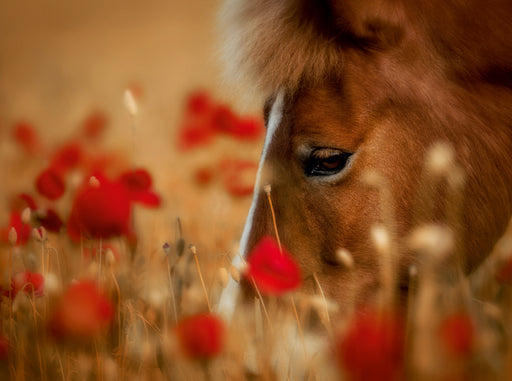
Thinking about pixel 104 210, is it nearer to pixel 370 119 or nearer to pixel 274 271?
pixel 274 271

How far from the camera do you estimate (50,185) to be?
1678mm

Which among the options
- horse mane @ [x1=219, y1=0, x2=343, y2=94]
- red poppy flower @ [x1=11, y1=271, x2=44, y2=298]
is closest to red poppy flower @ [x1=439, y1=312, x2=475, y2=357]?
horse mane @ [x1=219, y1=0, x2=343, y2=94]

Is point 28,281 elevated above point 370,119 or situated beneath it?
situated beneath

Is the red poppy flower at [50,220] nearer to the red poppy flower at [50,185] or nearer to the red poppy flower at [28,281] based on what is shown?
the red poppy flower at [50,185]

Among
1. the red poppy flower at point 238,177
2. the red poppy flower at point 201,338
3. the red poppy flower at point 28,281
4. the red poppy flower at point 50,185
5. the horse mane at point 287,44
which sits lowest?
the red poppy flower at point 238,177

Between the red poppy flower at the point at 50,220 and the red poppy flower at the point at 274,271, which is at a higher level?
the red poppy flower at the point at 274,271

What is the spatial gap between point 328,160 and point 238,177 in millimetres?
1209

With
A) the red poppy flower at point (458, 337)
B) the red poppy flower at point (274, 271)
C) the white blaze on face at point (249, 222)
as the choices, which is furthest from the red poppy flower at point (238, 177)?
the red poppy flower at point (458, 337)

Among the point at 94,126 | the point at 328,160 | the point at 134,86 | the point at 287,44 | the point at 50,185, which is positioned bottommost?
the point at 94,126

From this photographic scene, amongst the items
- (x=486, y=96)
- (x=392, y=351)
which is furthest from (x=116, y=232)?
(x=486, y=96)

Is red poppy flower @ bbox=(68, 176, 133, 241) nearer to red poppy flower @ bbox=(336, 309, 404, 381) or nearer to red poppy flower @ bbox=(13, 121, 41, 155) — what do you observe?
red poppy flower @ bbox=(336, 309, 404, 381)

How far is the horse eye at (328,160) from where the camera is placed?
149 centimetres

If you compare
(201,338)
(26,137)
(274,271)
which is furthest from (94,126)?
(201,338)

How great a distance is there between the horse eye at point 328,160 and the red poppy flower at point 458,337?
758 millimetres
